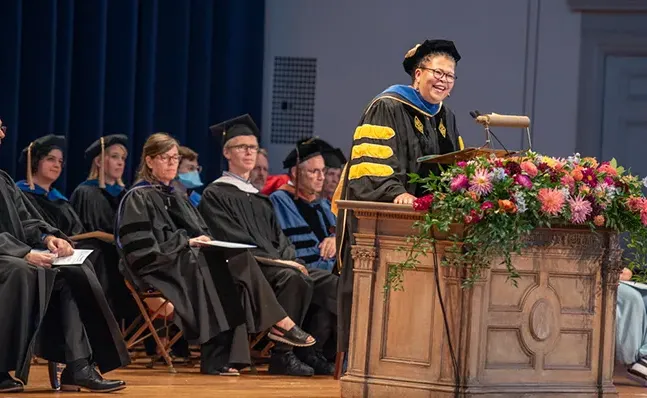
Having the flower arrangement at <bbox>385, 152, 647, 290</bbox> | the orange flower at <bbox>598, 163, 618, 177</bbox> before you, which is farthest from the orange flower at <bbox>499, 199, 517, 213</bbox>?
the orange flower at <bbox>598, 163, 618, 177</bbox>

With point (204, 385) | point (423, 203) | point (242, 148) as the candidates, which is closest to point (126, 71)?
point (242, 148)

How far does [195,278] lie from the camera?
273 inches

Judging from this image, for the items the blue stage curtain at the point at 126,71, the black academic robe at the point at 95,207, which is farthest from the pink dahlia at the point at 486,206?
the blue stage curtain at the point at 126,71

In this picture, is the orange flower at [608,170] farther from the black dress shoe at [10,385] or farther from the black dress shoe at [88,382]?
the black dress shoe at [10,385]

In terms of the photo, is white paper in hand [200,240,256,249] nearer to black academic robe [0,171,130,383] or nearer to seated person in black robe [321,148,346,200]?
black academic robe [0,171,130,383]

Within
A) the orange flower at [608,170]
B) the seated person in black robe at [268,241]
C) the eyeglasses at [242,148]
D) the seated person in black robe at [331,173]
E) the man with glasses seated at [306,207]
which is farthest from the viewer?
the seated person in black robe at [331,173]

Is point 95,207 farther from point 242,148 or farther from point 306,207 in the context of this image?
point 306,207

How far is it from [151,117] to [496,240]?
5028 mm

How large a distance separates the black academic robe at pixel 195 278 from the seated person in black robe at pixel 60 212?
1.37 ft

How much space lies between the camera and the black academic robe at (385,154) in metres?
5.53

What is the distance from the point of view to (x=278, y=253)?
25.2 feet

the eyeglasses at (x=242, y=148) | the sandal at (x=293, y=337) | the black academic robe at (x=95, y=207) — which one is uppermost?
the eyeglasses at (x=242, y=148)

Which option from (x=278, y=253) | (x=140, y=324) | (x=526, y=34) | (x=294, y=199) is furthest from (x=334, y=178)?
(x=526, y=34)

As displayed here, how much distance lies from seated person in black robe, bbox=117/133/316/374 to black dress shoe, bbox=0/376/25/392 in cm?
139
